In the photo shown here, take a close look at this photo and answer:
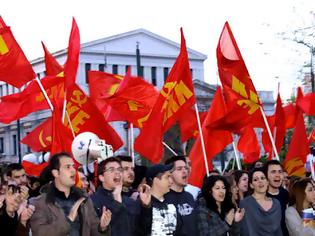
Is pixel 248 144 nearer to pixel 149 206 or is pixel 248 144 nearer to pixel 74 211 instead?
pixel 149 206

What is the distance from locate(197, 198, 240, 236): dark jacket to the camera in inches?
272

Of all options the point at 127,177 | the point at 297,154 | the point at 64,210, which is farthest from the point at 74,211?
the point at 297,154

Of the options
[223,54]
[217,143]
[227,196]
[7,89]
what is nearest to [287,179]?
[217,143]

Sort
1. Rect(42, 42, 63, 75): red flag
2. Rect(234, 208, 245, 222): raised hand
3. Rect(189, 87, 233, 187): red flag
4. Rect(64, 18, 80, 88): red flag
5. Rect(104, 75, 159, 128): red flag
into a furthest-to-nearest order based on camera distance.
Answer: Rect(42, 42, 63, 75): red flag < Rect(104, 75, 159, 128): red flag < Rect(64, 18, 80, 88): red flag < Rect(189, 87, 233, 187): red flag < Rect(234, 208, 245, 222): raised hand

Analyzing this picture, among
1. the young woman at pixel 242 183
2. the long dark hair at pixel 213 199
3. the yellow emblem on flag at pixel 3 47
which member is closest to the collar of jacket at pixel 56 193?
the long dark hair at pixel 213 199

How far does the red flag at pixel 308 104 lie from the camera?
1326 centimetres

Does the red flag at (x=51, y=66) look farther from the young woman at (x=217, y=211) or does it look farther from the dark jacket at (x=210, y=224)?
the dark jacket at (x=210, y=224)

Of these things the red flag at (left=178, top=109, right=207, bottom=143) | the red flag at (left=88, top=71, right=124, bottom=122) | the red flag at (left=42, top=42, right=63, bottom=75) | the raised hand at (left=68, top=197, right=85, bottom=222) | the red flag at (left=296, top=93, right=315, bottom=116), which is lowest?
the raised hand at (left=68, top=197, right=85, bottom=222)

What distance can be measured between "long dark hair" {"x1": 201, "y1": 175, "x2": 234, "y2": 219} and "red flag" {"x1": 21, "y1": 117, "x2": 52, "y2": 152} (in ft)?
20.6

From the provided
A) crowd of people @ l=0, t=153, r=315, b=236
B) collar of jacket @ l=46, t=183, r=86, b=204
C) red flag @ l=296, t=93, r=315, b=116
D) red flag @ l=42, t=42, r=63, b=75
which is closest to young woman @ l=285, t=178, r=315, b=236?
crowd of people @ l=0, t=153, r=315, b=236

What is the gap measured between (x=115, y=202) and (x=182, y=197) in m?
0.76

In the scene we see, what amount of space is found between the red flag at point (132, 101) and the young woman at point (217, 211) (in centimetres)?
551

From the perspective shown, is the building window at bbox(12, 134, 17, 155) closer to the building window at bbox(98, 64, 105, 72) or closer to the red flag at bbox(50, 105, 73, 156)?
the building window at bbox(98, 64, 105, 72)

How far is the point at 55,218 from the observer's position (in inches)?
240
